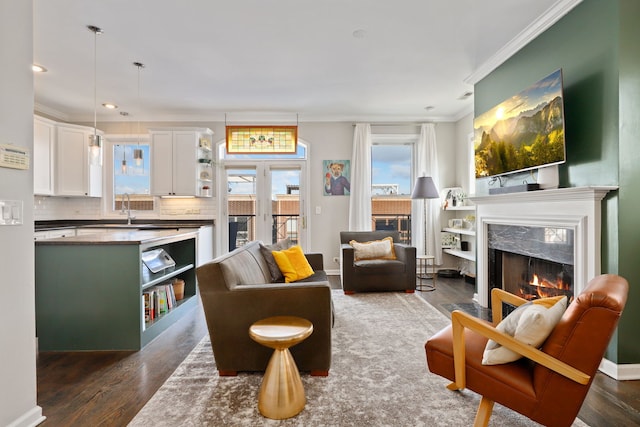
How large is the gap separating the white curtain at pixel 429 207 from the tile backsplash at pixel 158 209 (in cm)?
359

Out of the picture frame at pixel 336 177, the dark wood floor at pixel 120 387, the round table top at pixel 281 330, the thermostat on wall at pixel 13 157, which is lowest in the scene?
the dark wood floor at pixel 120 387

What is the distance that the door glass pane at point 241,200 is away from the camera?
5.88 metres

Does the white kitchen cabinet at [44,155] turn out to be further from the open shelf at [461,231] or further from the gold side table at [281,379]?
the open shelf at [461,231]

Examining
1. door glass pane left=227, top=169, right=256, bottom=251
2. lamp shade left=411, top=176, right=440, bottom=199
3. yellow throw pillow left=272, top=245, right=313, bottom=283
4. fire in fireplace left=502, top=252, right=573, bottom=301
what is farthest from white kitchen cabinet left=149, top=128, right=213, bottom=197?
fire in fireplace left=502, top=252, right=573, bottom=301

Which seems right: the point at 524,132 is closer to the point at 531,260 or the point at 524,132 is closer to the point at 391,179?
the point at 531,260

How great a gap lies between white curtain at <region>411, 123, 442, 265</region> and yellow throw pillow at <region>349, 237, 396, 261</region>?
118 cm

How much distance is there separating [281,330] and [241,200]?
426 centimetres

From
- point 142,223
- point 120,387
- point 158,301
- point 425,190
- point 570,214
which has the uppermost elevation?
point 425,190

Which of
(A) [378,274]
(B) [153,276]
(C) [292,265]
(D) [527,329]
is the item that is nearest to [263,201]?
(A) [378,274]

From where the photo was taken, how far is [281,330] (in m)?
1.92

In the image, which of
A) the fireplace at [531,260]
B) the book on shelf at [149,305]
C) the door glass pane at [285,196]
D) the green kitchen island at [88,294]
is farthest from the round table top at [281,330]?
the door glass pane at [285,196]

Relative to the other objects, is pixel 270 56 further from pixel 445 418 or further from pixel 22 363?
pixel 445 418

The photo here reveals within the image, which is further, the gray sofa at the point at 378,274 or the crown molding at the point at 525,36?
the gray sofa at the point at 378,274

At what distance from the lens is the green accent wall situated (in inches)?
87.4
